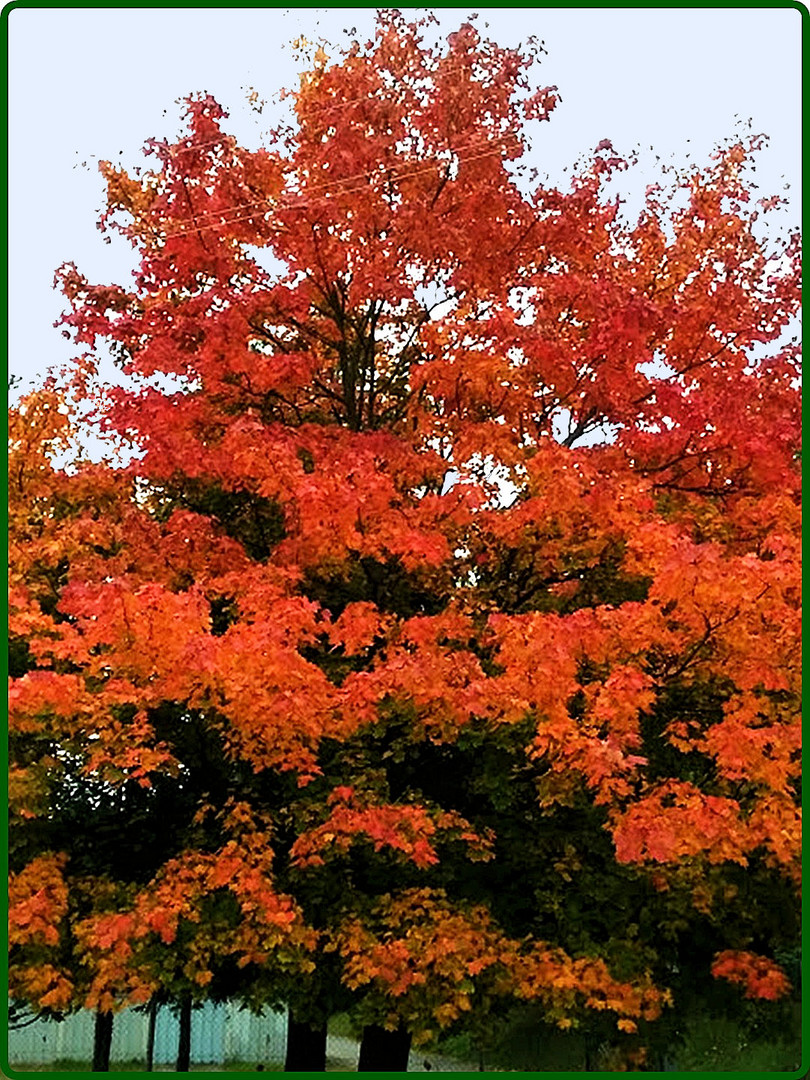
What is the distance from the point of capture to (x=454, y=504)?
727cm

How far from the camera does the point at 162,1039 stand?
84.1 ft

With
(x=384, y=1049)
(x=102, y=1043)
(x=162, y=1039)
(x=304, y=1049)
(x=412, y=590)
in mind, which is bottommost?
(x=162, y=1039)

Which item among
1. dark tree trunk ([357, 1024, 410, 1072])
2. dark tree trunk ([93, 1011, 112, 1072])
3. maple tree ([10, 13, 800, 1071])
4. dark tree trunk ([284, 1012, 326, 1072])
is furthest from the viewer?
dark tree trunk ([93, 1011, 112, 1072])

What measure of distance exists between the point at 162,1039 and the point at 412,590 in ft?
71.5

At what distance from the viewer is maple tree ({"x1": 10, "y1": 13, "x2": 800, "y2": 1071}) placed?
19.8 feet

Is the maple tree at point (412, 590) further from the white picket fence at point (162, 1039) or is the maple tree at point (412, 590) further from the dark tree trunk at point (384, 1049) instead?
the white picket fence at point (162, 1039)

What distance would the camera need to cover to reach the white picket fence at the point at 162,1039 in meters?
22.9

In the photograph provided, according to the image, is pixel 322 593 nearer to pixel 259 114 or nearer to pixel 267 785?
pixel 267 785

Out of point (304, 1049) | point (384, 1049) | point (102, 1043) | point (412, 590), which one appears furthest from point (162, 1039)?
point (412, 590)

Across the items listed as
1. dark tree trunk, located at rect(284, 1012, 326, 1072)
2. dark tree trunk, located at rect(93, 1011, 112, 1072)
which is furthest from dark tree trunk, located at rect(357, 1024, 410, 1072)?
dark tree trunk, located at rect(93, 1011, 112, 1072)

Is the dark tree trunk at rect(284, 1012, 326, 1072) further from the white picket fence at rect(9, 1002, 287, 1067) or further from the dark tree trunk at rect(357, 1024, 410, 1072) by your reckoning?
the white picket fence at rect(9, 1002, 287, 1067)

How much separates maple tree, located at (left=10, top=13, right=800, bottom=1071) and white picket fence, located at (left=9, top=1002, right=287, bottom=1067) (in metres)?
16.7

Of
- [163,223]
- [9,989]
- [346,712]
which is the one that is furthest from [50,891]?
[163,223]

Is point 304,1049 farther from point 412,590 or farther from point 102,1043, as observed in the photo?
point 102,1043
